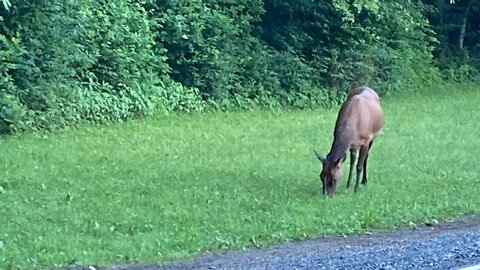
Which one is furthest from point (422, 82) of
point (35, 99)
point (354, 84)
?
point (35, 99)

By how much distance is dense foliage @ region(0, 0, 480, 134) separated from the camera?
19.9 m

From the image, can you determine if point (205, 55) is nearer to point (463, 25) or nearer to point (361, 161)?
point (361, 161)

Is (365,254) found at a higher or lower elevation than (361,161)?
higher

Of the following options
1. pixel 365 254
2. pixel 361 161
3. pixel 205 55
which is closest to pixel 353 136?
pixel 361 161

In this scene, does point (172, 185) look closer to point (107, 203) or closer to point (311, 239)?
point (107, 203)

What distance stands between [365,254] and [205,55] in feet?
47.2

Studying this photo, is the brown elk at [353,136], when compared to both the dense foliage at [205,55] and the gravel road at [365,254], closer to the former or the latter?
the gravel road at [365,254]

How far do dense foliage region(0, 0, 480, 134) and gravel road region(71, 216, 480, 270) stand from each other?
8.72 meters

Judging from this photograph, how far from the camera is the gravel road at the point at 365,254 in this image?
998 centimetres

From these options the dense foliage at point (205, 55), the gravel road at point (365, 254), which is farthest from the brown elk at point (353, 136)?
the dense foliage at point (205, 55)

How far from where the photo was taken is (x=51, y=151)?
1703cm

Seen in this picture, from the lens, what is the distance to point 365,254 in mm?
10570

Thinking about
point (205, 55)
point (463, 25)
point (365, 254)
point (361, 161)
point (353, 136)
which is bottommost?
point (205, 55)

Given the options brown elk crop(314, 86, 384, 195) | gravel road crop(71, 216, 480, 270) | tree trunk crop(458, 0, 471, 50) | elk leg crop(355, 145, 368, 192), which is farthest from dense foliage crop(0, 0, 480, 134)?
gravel road crop(71, 216, 480, 270)
